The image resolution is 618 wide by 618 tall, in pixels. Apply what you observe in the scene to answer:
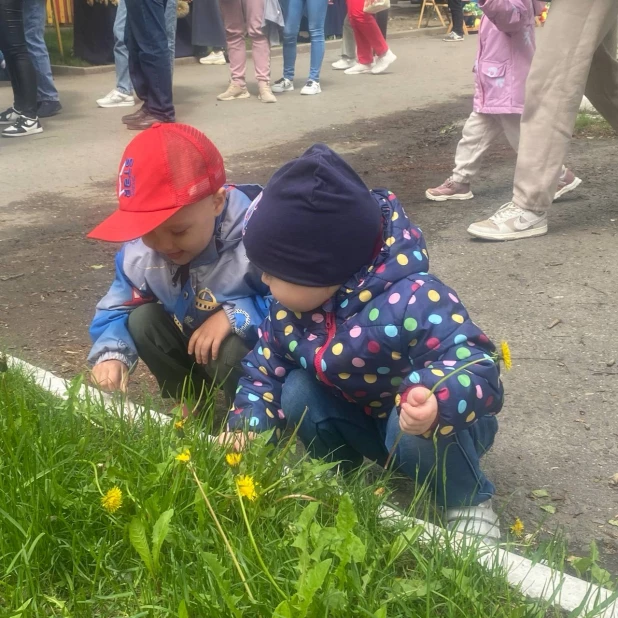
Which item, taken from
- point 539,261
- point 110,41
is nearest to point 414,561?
point 539,261

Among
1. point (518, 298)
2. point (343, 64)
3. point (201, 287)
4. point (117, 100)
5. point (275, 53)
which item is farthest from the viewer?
point (275, 53)

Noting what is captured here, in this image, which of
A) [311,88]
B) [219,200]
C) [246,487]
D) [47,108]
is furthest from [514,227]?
[311,88]

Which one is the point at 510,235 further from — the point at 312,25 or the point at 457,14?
the point at 457,14

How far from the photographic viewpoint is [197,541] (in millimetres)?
1770

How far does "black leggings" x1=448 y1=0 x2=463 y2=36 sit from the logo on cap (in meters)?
13.7

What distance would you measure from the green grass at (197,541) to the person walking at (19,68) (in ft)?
18.0

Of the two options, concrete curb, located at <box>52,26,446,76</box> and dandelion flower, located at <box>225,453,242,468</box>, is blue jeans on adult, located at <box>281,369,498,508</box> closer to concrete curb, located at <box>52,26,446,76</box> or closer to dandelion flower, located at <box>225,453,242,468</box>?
dandelion flower, located at <box>225,453,242,468</box>

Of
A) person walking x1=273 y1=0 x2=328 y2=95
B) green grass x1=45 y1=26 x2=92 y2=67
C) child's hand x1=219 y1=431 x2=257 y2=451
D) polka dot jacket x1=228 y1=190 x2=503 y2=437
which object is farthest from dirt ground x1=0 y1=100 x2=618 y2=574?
green grass x1=45 y1=26 x2=92 y2=67

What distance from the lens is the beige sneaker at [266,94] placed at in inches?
350

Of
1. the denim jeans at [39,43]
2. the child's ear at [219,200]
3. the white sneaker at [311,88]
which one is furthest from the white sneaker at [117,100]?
the child's ear at [219,200]

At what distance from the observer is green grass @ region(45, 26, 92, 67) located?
11.7m

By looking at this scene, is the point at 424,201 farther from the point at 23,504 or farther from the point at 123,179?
the point at 23,504

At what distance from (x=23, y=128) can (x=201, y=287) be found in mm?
5288

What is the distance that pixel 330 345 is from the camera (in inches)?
85.8
